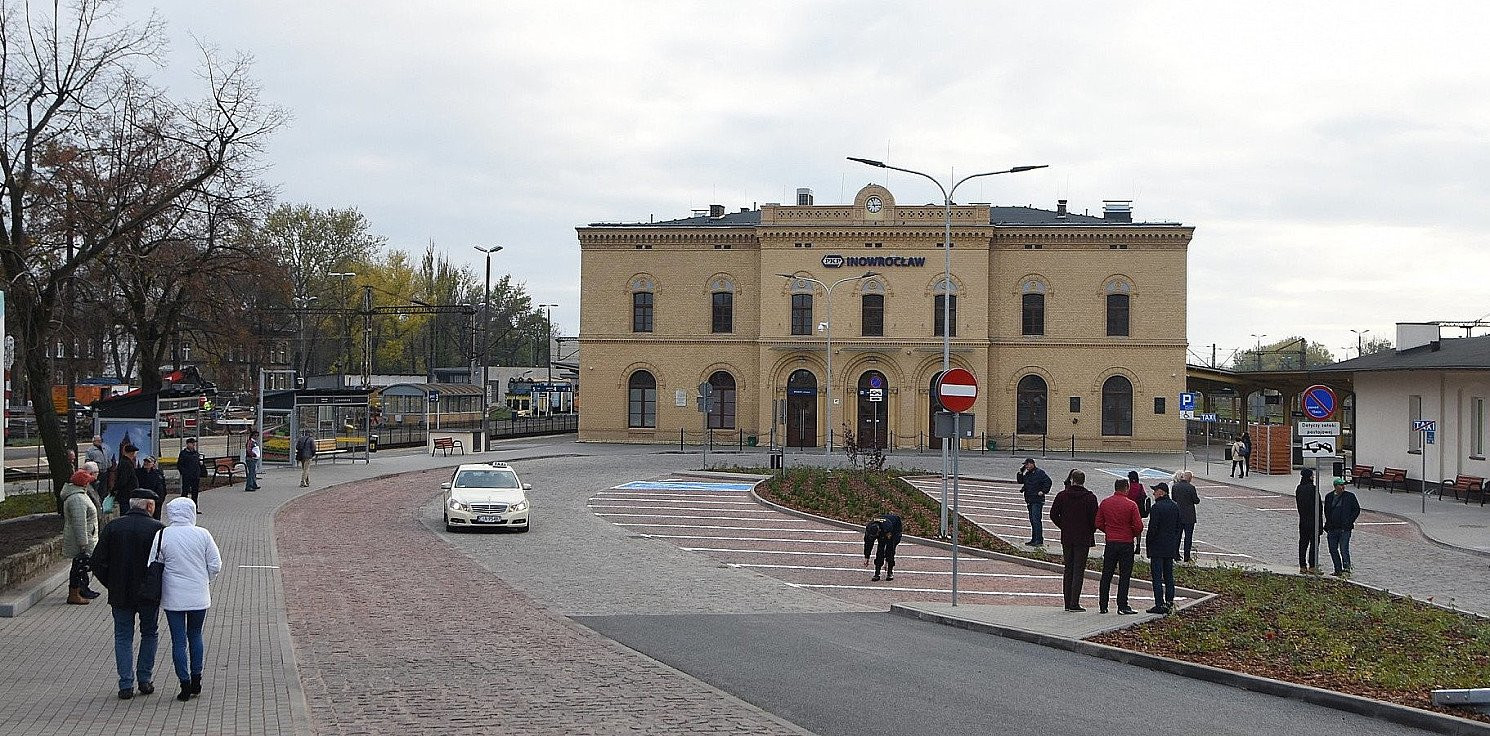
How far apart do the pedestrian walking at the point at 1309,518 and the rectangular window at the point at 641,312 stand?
40242 mm

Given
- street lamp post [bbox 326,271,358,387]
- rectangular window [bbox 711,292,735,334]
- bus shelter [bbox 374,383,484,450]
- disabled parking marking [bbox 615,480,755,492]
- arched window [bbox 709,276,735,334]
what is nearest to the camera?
disabled parking marking [bbox 615,480,755,492]

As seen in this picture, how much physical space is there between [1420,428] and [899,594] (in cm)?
2111

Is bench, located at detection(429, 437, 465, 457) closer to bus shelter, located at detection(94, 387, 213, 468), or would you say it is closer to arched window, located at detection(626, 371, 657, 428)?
arched window, located at detection(626, 371, 657, 428)

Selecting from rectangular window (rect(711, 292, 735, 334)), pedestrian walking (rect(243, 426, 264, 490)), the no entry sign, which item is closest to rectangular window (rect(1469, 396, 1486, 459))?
the no entry sign

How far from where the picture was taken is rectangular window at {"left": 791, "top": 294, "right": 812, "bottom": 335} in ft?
183

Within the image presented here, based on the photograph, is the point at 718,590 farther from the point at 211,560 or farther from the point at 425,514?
the point at 425,514

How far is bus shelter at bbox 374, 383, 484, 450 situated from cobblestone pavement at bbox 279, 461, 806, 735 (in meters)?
39.2

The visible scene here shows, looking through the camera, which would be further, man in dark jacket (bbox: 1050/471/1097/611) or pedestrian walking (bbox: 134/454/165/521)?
pedestrian walking (bbox: 134/454/165/521)

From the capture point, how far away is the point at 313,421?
3978 cm

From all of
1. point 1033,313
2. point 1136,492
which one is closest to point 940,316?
point 1033,313

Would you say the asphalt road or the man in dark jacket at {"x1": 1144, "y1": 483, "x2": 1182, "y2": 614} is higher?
the man in dark jacket at {"x1": 1144, "y1": 483, "x2": 1182, "y2": 614}

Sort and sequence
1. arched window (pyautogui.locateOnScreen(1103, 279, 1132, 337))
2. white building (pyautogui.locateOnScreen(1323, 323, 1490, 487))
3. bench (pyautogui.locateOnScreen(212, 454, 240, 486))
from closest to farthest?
1. bench (pyautogui.locateOnScreen(212, 454, 240, 486))
2. white building (pyautogui.locateOnScreen(1323, 323, 1490, 487))
3. arched window (pyautogui.locateOnScreen(1103, 279, 1132, 337))

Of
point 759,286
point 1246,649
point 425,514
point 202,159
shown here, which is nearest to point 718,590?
point 1246,649

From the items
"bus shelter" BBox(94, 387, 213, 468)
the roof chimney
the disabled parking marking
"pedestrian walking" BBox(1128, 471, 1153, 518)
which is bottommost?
the disabled parking marking
